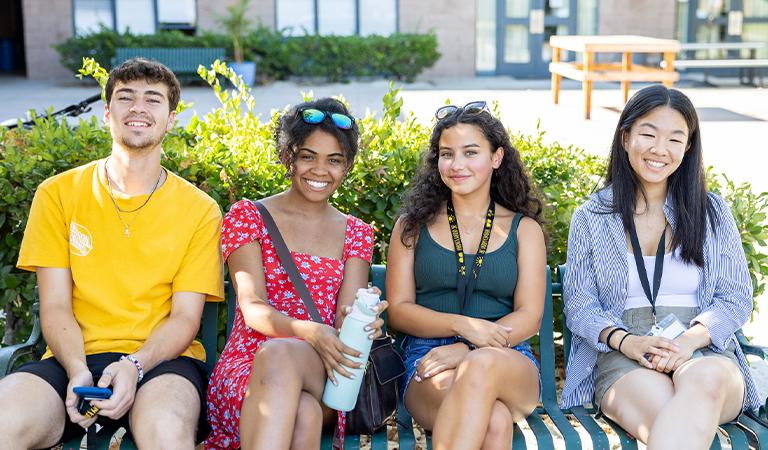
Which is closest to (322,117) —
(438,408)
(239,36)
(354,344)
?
(354,344)

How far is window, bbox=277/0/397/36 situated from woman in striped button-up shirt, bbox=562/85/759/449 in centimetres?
1995

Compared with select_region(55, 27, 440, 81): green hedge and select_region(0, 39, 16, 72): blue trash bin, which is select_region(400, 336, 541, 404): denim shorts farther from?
select_region(0, 39, 16, 72): blue trash bin

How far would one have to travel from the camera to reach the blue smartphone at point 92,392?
3059 millimetres

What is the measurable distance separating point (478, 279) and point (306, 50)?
1855 cm

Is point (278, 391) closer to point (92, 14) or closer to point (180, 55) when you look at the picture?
Answer: point (180, 55)

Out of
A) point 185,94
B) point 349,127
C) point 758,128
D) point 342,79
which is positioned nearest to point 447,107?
point 349,127

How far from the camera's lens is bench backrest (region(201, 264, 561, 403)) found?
3758 millimetres

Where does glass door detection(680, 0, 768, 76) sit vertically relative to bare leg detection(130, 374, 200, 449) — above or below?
above

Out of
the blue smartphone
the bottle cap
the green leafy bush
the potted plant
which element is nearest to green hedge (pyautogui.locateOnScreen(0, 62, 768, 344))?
the green leafy bush

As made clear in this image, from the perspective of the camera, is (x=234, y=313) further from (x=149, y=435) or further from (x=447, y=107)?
(x=447, y=107)

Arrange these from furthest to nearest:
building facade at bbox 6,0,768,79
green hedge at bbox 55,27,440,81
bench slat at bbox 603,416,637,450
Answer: building facade at bbox 6,0,768,79 → green hedge at bbox 55,27,440,81 → bench slat at bbox 603,416,637,450

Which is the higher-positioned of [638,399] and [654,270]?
[654,270]

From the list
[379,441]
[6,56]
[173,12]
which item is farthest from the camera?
[6,56]

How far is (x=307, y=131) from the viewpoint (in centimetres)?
358
